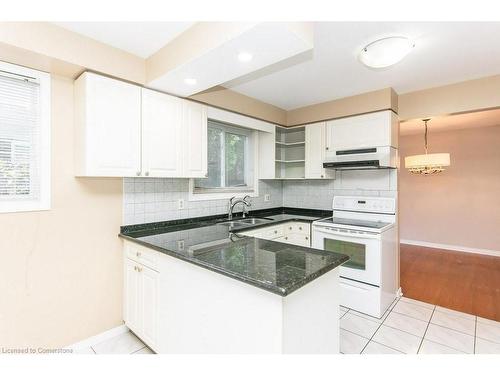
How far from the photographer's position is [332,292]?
1.53 m

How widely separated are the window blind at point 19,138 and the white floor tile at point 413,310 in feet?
11.4

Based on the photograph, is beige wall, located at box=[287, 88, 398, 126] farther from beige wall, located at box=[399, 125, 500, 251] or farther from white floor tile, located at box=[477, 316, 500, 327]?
beige wall, located at box=[399, 125, 500, 251]

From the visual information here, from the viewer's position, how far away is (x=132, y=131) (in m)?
2.06

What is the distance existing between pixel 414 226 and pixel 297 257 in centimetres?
519

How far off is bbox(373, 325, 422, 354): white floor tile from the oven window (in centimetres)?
59

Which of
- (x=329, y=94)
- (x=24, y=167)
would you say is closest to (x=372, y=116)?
(x=329, y=94)

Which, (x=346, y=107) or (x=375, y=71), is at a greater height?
(x=375, y=71)

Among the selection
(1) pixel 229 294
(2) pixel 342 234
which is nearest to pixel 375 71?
(2) pixel 342 234

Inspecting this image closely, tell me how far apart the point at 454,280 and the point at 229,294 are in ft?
12.2

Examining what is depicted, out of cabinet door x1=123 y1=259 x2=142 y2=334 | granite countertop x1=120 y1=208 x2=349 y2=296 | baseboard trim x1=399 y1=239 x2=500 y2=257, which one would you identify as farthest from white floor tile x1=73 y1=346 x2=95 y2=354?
baseboard trim x1=399 y1=239 x2=500 y2=257

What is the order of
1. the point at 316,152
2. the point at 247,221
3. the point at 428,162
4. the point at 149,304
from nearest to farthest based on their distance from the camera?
the point at 149,304
the point at 247,221
the point at 316,152
the point at 428,162

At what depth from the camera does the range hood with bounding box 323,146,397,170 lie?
9.25 feet

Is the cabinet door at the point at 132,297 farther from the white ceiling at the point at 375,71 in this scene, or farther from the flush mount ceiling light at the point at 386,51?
the flush mount ceiling light at the point at 386,51

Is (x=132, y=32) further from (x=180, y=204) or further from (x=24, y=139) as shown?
(x=180, y=204)
